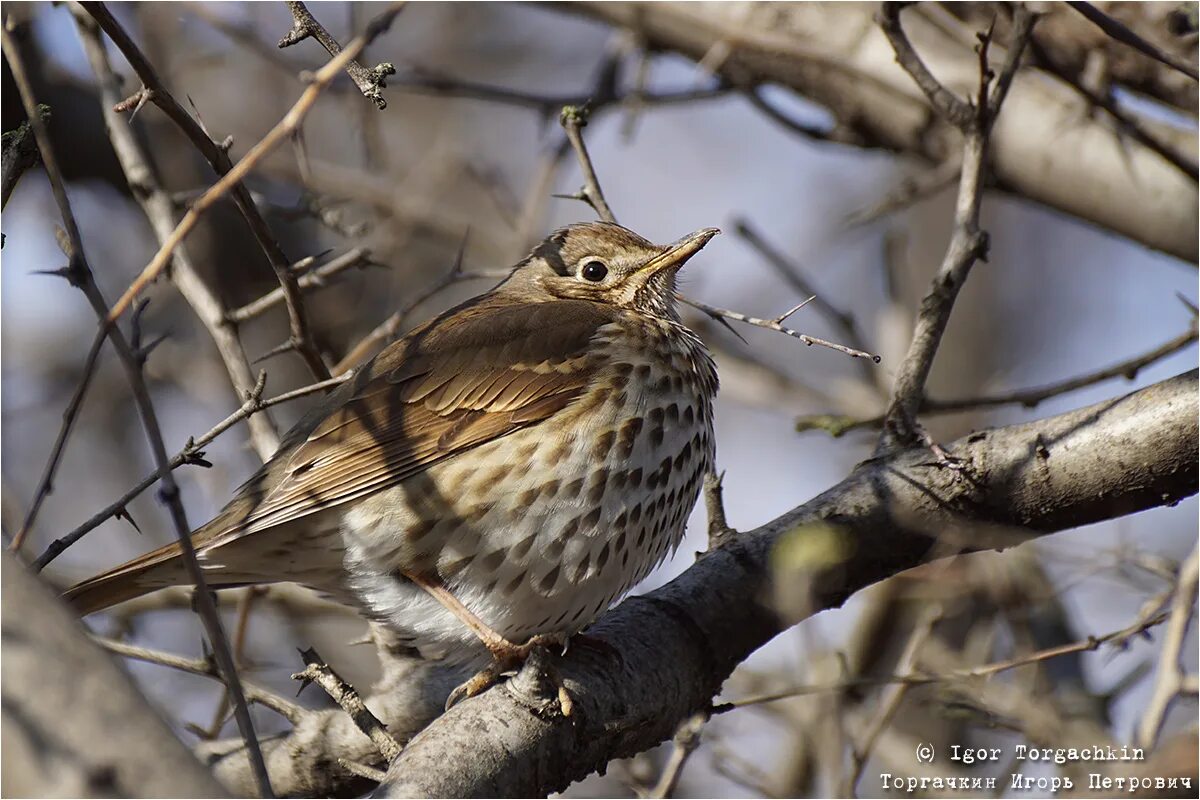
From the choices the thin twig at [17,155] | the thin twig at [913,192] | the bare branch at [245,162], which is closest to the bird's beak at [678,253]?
the thin twig at [913,192]


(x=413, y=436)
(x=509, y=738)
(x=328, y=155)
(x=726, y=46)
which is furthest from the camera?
(x=328, y=155)

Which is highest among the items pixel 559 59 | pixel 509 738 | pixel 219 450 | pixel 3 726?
pixel 559 59

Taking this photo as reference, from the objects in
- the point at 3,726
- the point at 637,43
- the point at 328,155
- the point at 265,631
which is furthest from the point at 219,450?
the point at 3,726

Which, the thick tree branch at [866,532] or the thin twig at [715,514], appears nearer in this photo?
the thick tree branch at [866,532]

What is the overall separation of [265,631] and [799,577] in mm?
4637

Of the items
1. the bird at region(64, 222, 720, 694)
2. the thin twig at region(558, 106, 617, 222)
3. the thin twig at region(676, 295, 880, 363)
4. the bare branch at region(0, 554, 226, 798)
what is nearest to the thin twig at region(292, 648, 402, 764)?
the bird at region(64, 222, 720, 694)

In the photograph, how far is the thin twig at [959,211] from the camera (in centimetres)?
397

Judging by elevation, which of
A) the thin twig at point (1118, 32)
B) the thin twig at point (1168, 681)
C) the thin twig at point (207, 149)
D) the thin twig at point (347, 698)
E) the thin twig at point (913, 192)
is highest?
the thin twig at point (913, 192)

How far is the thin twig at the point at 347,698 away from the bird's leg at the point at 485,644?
0.45 meters

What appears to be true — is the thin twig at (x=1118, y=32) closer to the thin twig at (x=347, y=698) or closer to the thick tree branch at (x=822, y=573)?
the thick tree branch at (x=822, y=573)

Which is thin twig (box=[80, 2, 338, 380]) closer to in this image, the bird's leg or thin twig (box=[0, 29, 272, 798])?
thin twig (box=[0, 29, 272, 798])

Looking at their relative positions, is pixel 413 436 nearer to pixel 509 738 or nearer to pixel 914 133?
pixel 509 738

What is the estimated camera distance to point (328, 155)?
9.13 m

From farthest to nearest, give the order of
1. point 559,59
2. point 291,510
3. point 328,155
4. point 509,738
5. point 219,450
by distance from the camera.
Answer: point 559,59
point 328,155
point 219,450
point 291,510
point 509,738
